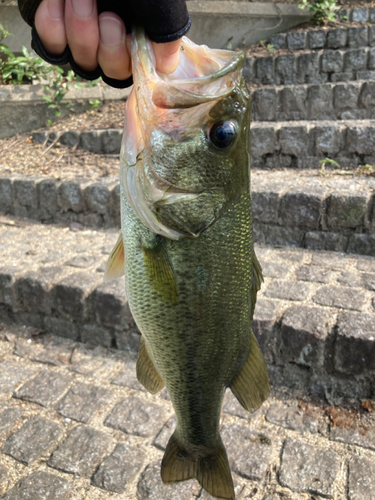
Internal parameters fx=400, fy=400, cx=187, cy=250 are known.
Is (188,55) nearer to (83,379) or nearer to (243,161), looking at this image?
(243,161)

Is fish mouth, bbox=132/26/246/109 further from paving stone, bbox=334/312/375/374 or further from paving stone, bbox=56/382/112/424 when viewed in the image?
paving stone, bbox=56/382/112/424

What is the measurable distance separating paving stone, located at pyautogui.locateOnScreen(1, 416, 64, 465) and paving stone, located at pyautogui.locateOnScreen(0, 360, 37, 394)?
0.45 m

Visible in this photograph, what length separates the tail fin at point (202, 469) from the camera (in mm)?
1540

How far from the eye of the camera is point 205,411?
153cm

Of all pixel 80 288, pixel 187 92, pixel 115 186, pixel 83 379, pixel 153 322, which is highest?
pixel 187 92

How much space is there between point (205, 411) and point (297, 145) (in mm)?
3986

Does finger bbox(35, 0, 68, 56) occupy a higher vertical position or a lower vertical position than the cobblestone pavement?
higher

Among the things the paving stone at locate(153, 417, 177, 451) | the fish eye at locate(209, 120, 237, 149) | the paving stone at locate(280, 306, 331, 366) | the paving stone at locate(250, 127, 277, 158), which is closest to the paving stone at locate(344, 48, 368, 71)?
the paving stone at locate(250, 127, 277, 158)

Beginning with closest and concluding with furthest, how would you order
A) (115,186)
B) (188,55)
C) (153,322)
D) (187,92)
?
(187,92), (188,55), (153,322), (115,186)

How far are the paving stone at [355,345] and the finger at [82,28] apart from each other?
228 cm

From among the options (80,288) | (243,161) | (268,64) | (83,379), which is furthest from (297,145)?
(243,161)

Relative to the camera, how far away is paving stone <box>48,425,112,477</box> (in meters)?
2.45

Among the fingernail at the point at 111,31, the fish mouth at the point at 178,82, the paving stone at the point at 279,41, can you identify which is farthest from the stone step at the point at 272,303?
the paving stone at the point at 279,41

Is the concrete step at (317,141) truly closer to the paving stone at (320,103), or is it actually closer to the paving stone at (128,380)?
the paving stone at (320,103)
